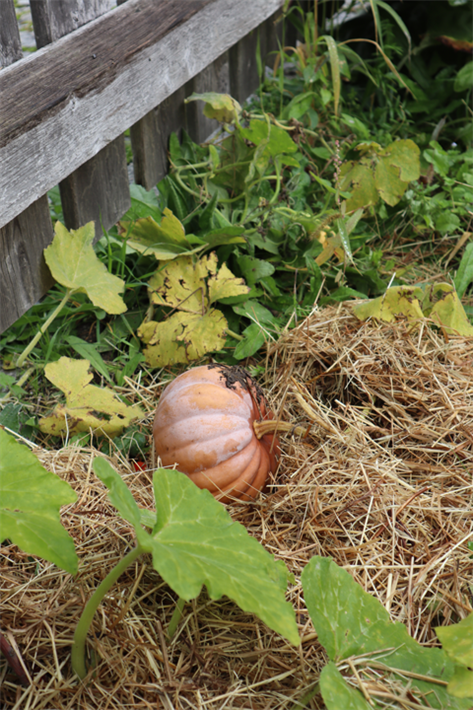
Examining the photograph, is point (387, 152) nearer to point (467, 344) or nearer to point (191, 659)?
point (467, 344)

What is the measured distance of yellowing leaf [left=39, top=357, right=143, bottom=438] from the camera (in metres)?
1.81

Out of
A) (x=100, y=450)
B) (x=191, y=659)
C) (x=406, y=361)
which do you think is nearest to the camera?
(x=191, y=659)

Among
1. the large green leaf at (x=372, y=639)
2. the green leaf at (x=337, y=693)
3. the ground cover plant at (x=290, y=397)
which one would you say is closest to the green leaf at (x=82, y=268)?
the ground cover plant at (x=290, y=397)

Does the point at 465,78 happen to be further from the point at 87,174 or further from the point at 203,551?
the point at 203,551

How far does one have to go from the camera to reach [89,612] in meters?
1.06

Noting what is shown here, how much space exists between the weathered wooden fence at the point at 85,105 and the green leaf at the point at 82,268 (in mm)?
54

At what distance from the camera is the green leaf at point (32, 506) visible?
95cm

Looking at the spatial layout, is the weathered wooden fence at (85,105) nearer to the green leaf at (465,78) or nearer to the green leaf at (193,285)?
the green leaf at (193,285)

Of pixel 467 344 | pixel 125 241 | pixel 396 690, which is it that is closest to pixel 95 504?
pixel 396 690

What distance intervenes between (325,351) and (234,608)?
3.13 ft

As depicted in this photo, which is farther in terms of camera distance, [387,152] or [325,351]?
[387,152]

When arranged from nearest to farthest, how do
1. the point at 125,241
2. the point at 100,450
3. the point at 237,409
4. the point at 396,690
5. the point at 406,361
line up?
the point at 396,690
the point at 237,409
the point at 100,450
the point at 406,361
the point at 125,241

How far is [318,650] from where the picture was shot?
1226mm

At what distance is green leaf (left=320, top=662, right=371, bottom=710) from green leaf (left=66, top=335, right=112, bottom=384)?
1298 millimetres
